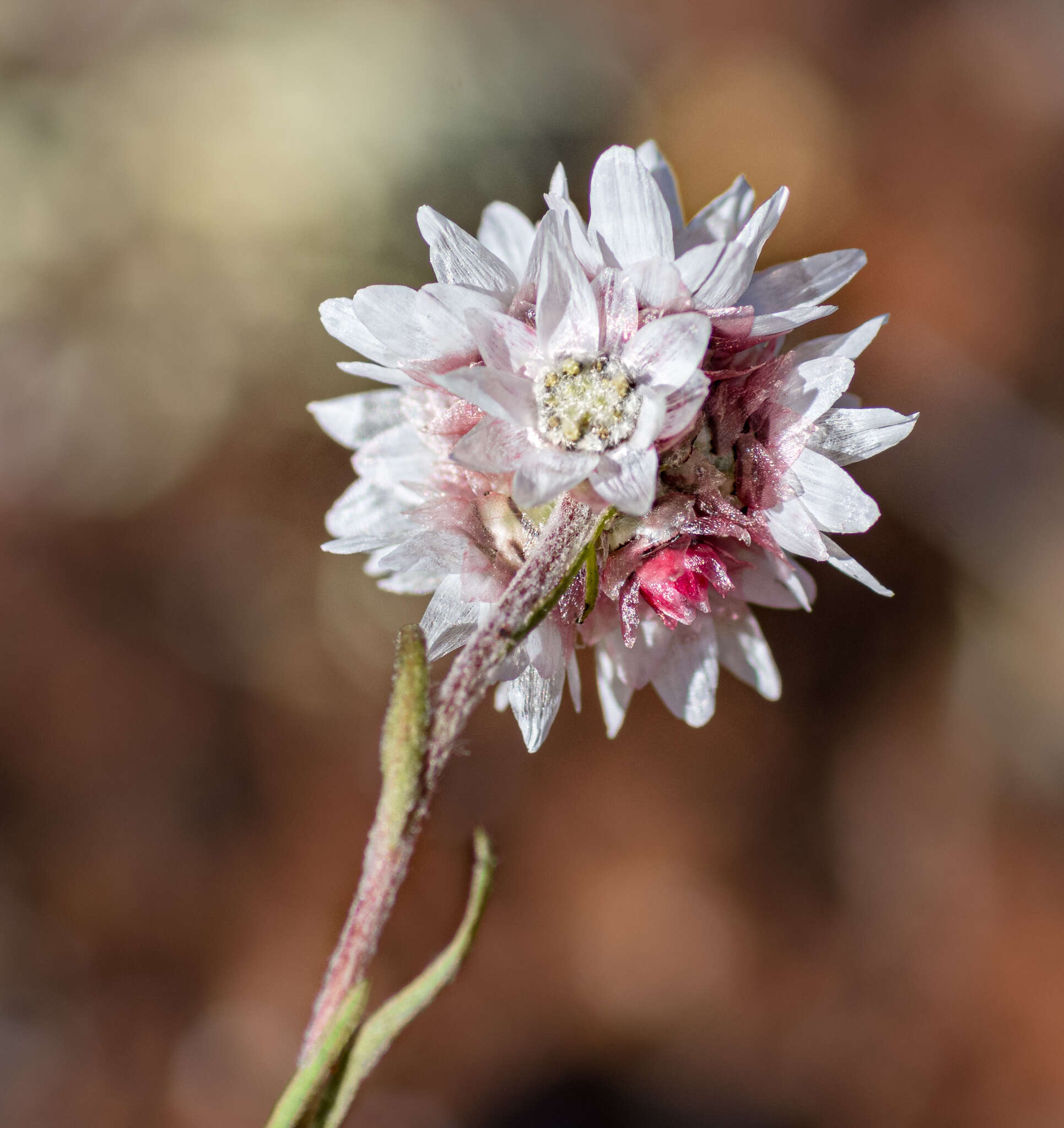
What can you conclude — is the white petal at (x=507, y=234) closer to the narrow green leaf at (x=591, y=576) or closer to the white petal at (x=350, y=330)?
the white petal at (x=350, y=330)

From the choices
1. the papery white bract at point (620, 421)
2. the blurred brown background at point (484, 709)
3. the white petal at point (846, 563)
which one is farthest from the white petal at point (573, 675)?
the blurred brown background at point (484, 709)

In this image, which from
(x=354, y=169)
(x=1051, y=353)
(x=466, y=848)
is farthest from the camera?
(x=1051, y=353)

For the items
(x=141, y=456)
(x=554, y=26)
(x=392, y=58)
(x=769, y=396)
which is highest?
(x=554, y=26)

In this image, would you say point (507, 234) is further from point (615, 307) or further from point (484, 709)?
point (484, 709)

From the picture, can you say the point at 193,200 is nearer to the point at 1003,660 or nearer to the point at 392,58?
the point at 392,58

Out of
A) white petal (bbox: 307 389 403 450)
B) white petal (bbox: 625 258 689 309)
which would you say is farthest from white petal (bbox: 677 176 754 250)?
white petal (bbox: 307 389 403 450)

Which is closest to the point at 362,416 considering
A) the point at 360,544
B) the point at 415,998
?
the point at 360,544

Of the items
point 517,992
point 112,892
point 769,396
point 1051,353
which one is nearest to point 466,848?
point 769,396
